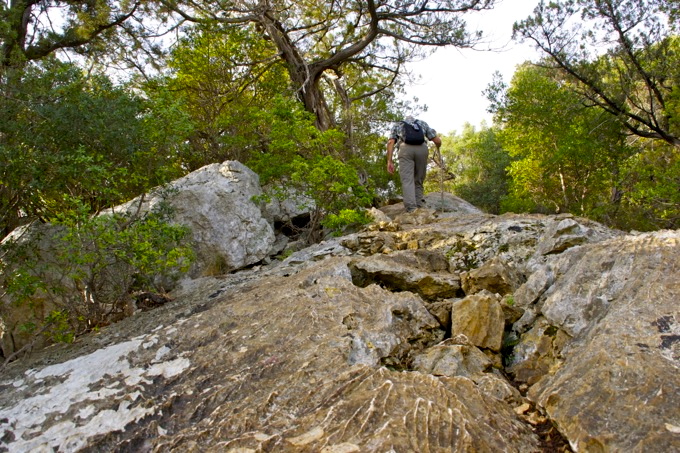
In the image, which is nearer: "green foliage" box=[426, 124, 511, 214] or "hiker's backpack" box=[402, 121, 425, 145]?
"hiker's backpack" box=[402, 121, 425, 145]

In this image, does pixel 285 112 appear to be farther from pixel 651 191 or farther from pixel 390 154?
pixel 651 191

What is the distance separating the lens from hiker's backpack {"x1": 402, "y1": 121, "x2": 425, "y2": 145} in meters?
8.84

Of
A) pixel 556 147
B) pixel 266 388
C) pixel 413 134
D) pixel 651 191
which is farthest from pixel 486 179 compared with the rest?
pixel 266 388

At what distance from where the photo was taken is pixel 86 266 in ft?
16.5

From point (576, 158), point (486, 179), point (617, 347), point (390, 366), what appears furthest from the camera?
point (486, 179)

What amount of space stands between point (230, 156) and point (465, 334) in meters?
8.60

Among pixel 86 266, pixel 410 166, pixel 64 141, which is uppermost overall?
pixel 64 141

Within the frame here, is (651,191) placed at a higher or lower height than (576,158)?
lower

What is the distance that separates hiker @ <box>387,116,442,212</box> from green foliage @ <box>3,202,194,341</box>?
16.6ft

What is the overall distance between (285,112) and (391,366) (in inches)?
239

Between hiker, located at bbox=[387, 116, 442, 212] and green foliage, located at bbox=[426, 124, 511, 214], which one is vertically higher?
hiker, located at bbox=[387, 116, 442, 212]

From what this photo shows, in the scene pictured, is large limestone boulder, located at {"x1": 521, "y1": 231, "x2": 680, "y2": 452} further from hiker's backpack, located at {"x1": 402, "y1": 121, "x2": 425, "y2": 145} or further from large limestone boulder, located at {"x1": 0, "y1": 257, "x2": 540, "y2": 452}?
hiker's backpack, located at {"x1": 402, "y1": 121, "x2": 425, "y2": 145}

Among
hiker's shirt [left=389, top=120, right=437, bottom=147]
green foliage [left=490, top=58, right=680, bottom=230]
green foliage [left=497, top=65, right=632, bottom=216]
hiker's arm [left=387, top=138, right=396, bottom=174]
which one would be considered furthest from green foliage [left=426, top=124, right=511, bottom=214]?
hiker's arm [left=387, top=138, right=396, bottom=174]

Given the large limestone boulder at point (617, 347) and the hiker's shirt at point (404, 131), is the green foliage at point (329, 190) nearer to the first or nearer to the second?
the hiker's shirt at point (404, 131)
